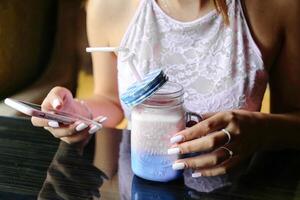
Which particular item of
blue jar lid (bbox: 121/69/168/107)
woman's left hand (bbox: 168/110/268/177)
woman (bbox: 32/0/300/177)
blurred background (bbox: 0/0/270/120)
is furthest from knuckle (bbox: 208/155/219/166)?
blurred background (bbox: 0/0/270/120)

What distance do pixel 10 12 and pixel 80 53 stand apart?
34 cm

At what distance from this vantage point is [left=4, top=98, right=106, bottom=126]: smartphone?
31.7 inches

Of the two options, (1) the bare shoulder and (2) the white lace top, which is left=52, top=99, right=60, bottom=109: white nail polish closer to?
(2) the white lace top

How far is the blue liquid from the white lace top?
32 centimetres

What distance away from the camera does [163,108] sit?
0.73 meters

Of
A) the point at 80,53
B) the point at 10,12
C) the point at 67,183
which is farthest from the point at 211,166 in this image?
the point at 80,53

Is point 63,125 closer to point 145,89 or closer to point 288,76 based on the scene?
point 145,89

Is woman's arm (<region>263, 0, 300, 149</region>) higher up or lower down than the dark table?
higher up

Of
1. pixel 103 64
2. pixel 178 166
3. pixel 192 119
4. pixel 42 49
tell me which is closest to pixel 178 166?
pixel 178 166

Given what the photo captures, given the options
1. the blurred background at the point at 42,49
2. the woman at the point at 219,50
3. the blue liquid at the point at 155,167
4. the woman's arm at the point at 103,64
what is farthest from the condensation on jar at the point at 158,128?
the blurred background at the point at 42,49

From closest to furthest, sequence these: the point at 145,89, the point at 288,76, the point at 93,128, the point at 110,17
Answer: the point at 145,89 < the point at 93,128 < the point at 288,76 < the point at 110,17

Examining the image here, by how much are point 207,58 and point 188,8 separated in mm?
110

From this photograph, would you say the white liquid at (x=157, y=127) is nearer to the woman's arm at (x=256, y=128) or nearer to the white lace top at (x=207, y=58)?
the woman's arm at (x=256, y=128)

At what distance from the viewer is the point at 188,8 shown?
42.9 inches
